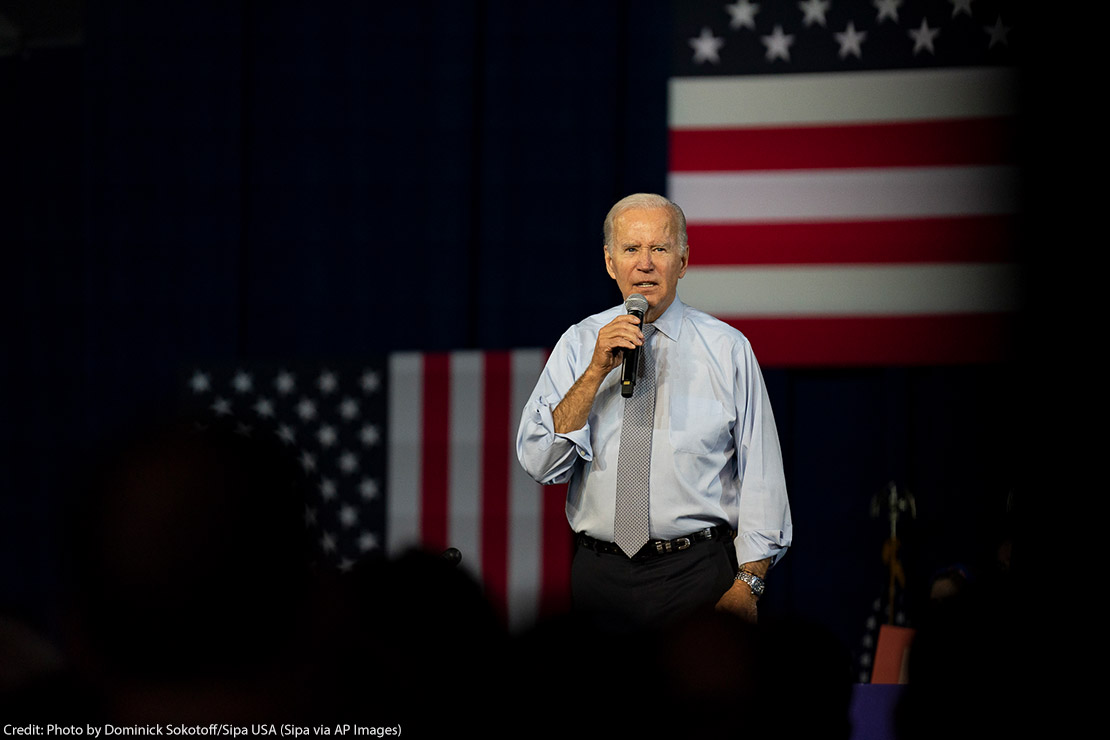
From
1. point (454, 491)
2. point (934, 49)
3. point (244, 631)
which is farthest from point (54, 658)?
point (934, 49)

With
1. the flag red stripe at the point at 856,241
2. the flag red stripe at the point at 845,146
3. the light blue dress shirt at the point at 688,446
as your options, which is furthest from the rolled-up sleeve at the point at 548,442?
the flag red stripe at the point at 845,146

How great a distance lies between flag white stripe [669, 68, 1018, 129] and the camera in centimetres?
396

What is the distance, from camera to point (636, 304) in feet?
7.47

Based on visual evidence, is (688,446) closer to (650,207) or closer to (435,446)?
(650,207)

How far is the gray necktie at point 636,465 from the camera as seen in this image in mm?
2230

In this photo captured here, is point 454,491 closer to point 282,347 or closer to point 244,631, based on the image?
point 282,347

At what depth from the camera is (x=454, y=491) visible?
411cm

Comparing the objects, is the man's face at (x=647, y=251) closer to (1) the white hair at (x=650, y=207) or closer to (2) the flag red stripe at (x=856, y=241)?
(1) the white hair at (x=650, y=207)

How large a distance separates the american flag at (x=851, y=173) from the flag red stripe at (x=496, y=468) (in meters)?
0.73

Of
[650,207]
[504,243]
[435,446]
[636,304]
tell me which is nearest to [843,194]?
[504,243]

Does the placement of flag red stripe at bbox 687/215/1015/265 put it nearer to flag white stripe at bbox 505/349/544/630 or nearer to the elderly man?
flag white stripe at bbox 505/349/544/630

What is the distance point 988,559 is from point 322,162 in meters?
2.78

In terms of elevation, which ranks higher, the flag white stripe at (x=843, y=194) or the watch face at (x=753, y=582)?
the flag white stripe at (x=843, y=194)

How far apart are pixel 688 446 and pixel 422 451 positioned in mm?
2017
